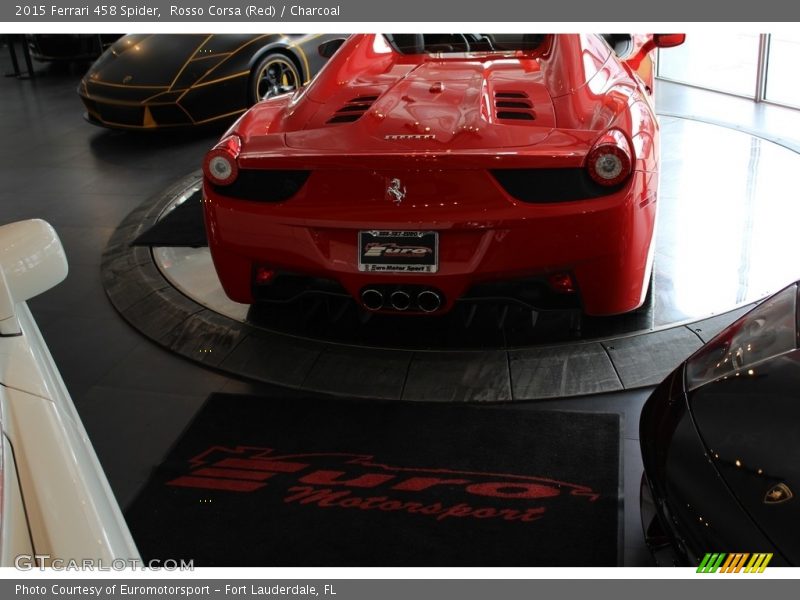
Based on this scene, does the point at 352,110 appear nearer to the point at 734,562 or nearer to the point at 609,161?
the point at 609,161

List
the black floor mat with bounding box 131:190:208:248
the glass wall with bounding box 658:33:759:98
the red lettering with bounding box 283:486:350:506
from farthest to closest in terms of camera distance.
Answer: the glass wall with bounding box 658:33:759:98 < the black floor mat with bounding box 131:190:208:248 < the red lettering with bounding box 283:486:350:506

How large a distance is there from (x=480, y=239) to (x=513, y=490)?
85 cm

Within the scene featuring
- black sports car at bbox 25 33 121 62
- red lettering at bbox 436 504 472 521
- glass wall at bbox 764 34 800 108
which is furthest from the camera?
black sports car at bbox 25 33 121 62

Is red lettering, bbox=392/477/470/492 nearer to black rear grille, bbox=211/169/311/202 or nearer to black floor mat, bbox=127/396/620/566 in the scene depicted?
black floor mat, bbox=127/396/620/566

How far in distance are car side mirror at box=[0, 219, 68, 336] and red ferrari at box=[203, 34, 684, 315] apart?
4.63ft

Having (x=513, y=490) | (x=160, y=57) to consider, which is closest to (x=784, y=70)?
(x=160, y=57)

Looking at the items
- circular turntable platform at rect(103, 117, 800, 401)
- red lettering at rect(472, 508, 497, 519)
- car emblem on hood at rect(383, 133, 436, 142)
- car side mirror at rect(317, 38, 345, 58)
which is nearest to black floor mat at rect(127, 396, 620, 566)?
red lettering at rect(472, 508, 497, 519)

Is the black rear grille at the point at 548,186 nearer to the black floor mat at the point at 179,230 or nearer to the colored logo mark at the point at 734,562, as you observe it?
the colored logo mark at the point at 734,562

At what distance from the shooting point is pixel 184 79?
6.73 m

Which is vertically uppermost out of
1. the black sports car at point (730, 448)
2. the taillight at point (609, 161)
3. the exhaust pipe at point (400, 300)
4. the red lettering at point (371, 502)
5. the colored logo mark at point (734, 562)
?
the taillight at point (609, 161)

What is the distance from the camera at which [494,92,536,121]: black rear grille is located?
3.11m

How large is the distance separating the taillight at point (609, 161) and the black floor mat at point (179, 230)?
2.44 metres

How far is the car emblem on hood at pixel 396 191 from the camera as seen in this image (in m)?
2.90

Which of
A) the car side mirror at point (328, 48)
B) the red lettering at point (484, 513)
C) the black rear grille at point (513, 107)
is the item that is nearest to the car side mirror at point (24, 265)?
the red lettering at point (484, 513)
